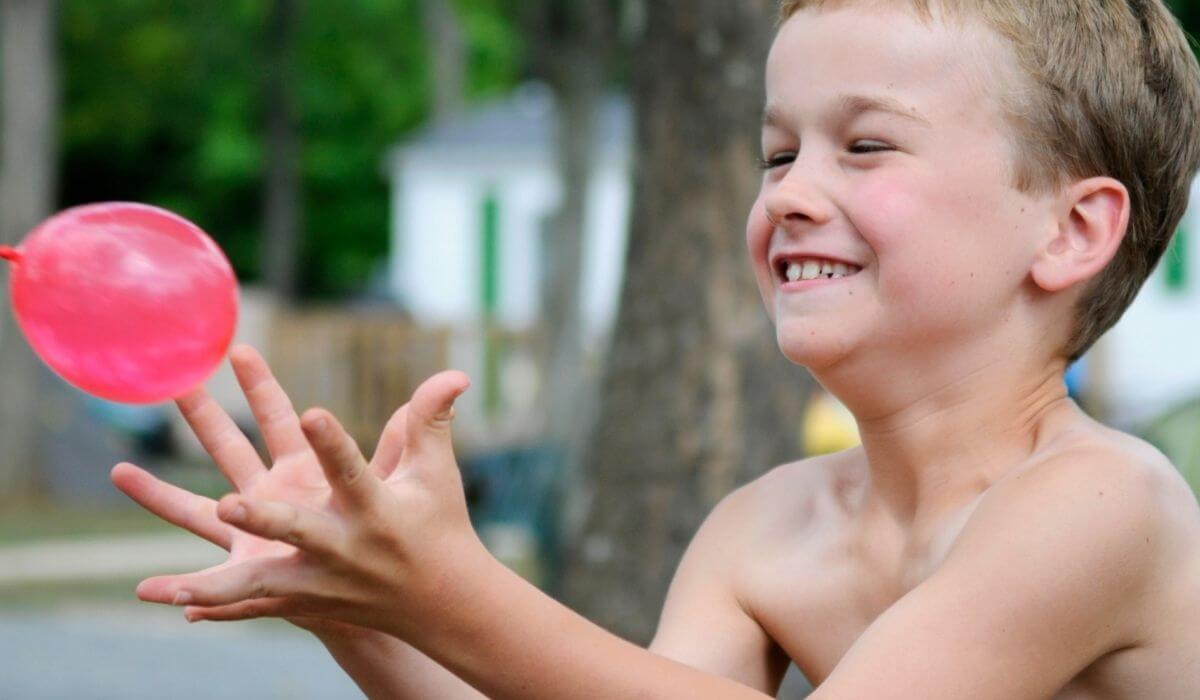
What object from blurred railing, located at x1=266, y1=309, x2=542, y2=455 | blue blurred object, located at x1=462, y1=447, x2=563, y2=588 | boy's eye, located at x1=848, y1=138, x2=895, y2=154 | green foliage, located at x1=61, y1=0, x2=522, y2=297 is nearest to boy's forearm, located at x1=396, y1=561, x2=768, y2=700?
boy's eye, located at x1=848, y1=138, x2=895, y2=154

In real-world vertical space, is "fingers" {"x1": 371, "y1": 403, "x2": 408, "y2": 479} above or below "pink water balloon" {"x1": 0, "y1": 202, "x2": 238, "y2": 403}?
below

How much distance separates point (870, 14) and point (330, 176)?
36077 millimetres

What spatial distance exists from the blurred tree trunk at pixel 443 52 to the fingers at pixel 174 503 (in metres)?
32.1

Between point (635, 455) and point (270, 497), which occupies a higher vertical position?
point (270, 497)

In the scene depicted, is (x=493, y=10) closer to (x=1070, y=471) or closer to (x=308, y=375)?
(x=308, y=375)

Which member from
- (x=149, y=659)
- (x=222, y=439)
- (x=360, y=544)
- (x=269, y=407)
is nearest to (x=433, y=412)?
(x=360, y=544)

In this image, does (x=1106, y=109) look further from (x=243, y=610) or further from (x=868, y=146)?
(x=243, y=610)

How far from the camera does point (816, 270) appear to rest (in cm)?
226

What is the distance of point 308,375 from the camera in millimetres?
23234

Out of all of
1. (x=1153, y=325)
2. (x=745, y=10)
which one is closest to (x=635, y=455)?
(x=745, y=10)

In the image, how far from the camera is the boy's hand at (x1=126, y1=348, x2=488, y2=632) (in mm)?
1713

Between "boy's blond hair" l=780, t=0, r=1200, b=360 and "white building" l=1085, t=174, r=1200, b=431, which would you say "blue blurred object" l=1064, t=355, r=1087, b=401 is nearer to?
"boy's blond hair" l=780, t=0, r=1200, b=360

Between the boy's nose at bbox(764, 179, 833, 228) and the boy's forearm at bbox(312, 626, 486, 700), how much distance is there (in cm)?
71

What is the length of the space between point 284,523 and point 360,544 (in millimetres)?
102
